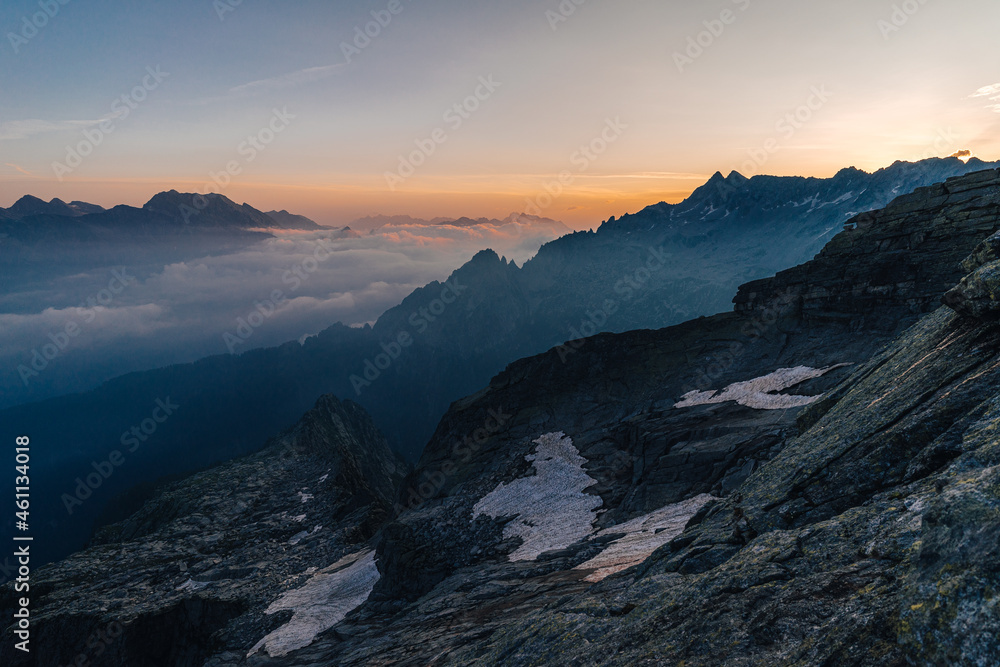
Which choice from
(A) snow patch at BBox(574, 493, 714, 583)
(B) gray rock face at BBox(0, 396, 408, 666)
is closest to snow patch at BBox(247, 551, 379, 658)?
(B) gray rock face at BBox(0, 396, 408, 666)

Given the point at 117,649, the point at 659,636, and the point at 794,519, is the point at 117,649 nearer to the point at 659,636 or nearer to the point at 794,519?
the point at 659,636

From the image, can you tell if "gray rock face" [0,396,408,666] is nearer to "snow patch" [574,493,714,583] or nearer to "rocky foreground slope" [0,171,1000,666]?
"rocky foreground slope" [0,171,1000,666]

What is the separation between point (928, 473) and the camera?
1146cm

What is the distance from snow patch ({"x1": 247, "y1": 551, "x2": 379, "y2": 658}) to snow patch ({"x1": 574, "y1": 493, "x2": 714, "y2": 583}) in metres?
24.2

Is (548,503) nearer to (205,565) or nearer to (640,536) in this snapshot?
(640,536)

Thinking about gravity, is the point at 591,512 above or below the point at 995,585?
below

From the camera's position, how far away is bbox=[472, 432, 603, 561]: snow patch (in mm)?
38291

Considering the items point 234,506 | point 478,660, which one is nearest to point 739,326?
point 478,660

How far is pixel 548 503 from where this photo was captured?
147 feet

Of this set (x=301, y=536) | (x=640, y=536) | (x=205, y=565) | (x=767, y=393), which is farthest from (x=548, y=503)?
(x=205, y=565)

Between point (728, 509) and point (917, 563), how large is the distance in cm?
1169

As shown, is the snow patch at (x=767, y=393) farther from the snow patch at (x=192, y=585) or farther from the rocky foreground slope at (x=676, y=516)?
the snow patch at (x=192, y=585)

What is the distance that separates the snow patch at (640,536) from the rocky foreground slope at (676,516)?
A: 0.31 meters

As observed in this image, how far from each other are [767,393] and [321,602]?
155ft
